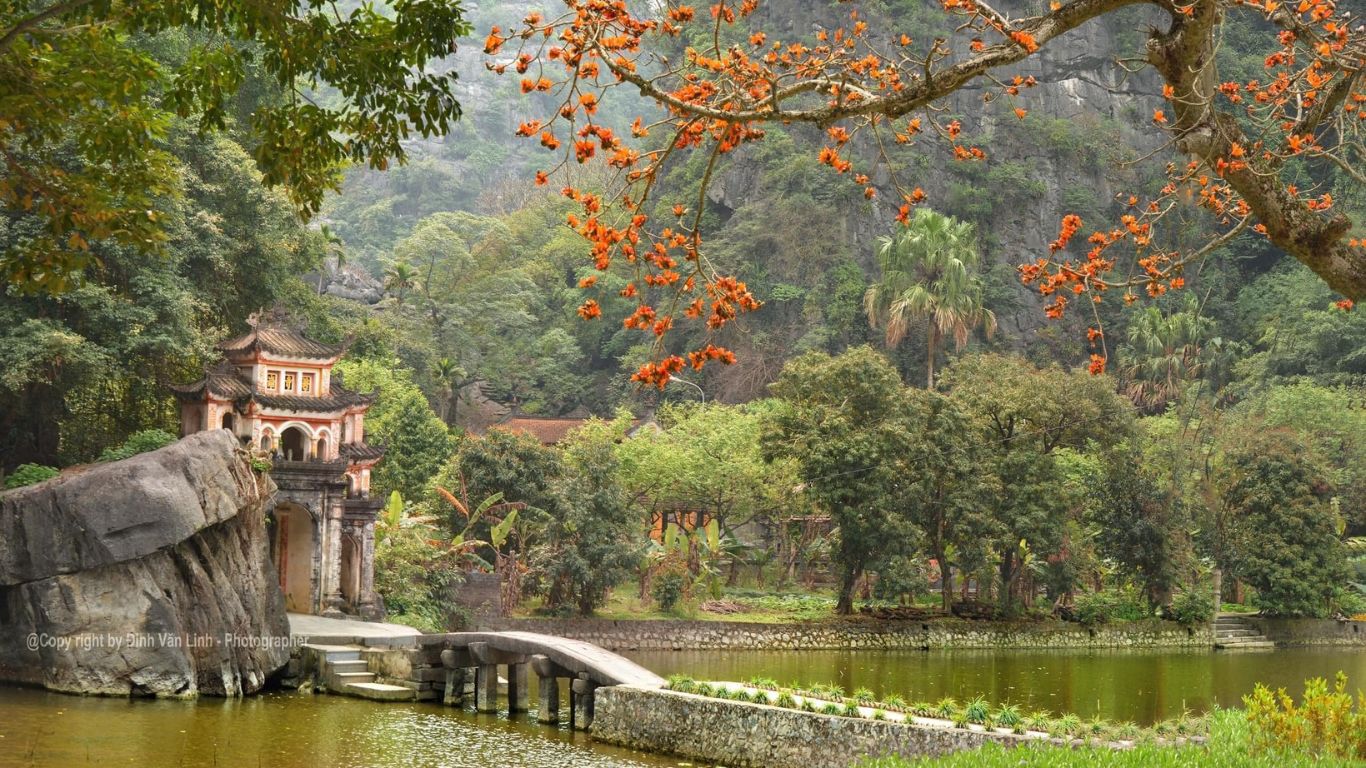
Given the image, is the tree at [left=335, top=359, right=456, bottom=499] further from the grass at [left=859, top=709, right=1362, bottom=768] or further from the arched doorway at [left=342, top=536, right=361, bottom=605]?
the grass at [left=859, top=709, right=1362, bottom=768]

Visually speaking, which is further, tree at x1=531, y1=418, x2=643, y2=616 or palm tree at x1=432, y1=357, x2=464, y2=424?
palm tree at x1=432, y1=357, x2=464, y2=424

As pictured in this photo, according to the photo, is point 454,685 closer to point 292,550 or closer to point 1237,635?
point 292,550

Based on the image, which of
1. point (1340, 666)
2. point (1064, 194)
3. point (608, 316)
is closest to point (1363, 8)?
point (1064, 194)

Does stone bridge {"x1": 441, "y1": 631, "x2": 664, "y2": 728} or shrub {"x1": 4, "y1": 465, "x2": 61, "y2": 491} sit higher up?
→ shrub {"x1": 4, "y1": 465, "x2": 61, "y2": 491}

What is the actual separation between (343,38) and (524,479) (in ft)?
74.7

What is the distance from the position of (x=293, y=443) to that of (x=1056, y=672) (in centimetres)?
1623

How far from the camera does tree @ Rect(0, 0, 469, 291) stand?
1099cm

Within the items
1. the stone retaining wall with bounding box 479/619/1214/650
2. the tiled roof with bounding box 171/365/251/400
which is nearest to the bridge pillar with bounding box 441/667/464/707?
the tiled roof with bounding box 171/365/251/400

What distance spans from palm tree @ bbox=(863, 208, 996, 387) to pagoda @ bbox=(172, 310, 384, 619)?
82.9ft

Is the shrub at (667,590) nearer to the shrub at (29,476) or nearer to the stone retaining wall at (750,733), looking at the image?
the shrub at (29,476)

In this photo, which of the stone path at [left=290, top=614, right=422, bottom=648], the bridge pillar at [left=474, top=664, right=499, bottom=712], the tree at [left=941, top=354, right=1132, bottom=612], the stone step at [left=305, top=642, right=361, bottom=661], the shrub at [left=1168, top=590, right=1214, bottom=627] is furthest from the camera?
the shrub at [left=1168, top=590, right=1214, bottom=627]

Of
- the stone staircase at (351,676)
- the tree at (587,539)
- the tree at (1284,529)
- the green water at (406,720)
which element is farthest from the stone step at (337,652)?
the tree at (1284,529)

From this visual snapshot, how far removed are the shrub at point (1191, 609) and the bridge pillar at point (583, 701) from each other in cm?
2558

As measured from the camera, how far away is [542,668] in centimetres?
1930
